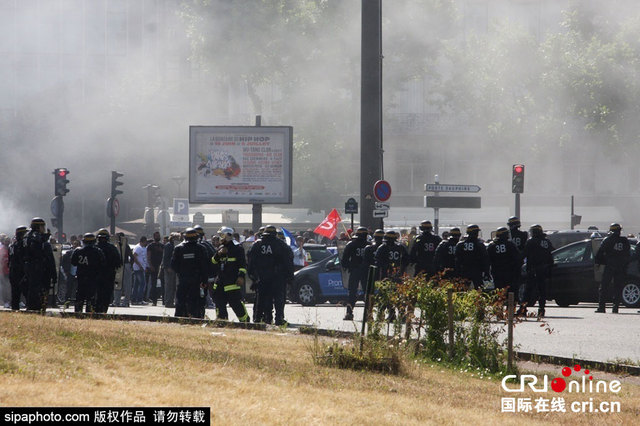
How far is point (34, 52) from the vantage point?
174 feet

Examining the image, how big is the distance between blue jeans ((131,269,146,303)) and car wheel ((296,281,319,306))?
3.23 m

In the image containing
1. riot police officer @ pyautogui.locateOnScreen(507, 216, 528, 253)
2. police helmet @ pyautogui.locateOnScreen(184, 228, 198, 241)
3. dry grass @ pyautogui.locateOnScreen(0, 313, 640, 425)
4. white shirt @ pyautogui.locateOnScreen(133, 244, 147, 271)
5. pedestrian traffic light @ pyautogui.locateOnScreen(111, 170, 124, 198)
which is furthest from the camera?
pedestrian traffic light @ pyautogui.locateOnScreen(111, 170, 124, 198)

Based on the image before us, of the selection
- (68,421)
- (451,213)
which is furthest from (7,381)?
(451,213)

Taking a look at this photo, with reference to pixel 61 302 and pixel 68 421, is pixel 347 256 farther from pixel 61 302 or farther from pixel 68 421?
pixel 68 421

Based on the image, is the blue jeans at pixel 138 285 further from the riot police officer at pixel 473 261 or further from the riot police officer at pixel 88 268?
the riot police officer at pixel 473 261

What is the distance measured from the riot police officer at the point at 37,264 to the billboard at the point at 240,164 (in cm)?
1435

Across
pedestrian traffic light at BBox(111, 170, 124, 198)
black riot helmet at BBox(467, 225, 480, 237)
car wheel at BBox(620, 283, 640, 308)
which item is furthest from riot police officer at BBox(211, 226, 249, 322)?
pedestrian traffic light at BBox(111, 170, 124, 198)

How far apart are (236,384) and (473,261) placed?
778 centimetres

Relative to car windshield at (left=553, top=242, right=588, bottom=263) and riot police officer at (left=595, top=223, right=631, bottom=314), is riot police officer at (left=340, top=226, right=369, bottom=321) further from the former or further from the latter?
car windshield at (left=553, top=242, right=588, bottom=263)

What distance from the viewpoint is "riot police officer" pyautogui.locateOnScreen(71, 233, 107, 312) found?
1474 centimetres

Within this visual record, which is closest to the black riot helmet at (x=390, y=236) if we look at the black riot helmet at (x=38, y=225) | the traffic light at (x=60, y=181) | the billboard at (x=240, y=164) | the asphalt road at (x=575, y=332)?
the asphalt road at (x=575, y=332)

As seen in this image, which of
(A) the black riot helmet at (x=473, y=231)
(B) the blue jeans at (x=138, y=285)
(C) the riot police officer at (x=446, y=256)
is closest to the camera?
(A) the black riot helmet at (x=473, y=231)

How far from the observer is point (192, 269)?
46.0 feet

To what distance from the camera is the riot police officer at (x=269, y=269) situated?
14070 mm
